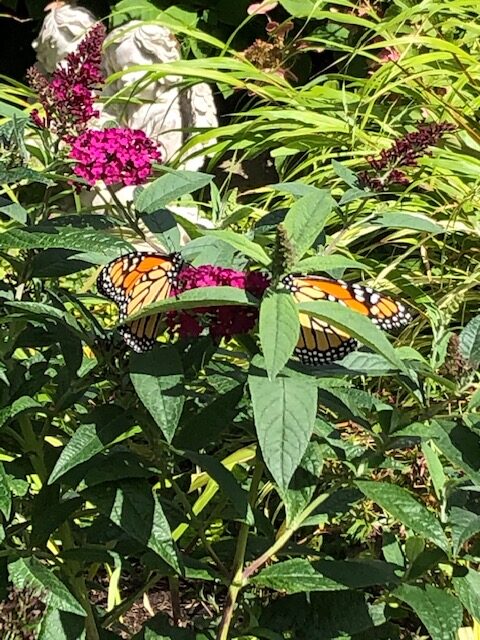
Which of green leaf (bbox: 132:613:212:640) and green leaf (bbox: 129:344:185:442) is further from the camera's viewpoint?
green leaf (bbox: 132:613:212:640)

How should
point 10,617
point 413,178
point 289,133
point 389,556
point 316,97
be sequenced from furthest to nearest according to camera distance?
point 316,97
point 289,133
point 413,178
point 10,617
point 389,556

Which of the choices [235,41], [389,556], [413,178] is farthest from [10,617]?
[235,41]

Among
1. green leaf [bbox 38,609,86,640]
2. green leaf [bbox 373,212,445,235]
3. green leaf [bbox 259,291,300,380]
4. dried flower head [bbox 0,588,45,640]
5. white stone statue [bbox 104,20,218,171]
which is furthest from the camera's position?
white stone statue [bbox 104,20,218,171]

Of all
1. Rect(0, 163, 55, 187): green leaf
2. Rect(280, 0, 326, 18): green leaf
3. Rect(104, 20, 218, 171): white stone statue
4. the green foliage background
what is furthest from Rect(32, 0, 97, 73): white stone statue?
Rect(0, 163, 55, 187): green leaf

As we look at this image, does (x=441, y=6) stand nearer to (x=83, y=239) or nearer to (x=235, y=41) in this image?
(x=235, y=41)

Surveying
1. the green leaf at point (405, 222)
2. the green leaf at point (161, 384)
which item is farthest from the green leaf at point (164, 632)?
the green leaf at point (405, 222)

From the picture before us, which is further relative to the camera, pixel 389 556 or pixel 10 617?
pixel 10 617

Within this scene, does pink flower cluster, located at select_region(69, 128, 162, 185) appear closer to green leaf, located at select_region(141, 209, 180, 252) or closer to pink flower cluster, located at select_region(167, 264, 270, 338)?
green leaf, located at select_region(141, 209, 180, 252)

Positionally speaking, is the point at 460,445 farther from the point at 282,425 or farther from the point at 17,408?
the point at 17,408
